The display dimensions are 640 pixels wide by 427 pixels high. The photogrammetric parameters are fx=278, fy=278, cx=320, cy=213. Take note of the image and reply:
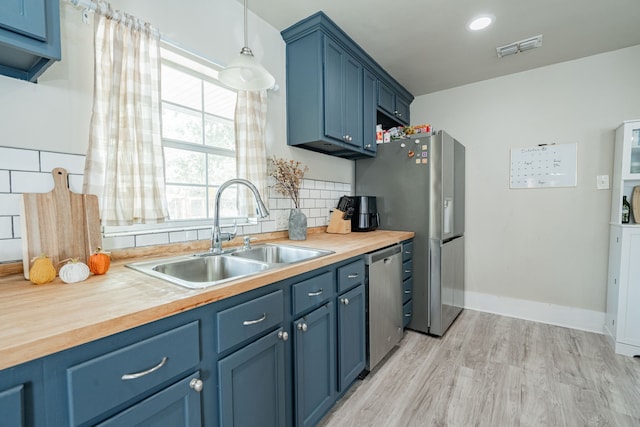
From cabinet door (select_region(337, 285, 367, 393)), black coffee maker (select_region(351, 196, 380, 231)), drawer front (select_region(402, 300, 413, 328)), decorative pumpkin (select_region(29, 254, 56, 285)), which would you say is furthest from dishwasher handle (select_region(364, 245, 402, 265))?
decorative pumpkin (select_region(29, 254, 56, 285))

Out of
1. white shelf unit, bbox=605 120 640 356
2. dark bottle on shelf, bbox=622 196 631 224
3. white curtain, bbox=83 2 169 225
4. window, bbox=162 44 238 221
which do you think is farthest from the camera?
dark bottle on shelf, bbox=622 196 631 224

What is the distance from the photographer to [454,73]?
2.90 m

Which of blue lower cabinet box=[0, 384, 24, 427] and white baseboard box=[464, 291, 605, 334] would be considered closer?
blue lower cabinet box=[0, 384, 24, 427]

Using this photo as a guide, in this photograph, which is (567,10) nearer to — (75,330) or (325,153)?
(325,153)

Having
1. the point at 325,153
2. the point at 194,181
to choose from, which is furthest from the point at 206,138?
the point at 325,153

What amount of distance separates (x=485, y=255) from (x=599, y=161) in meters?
1.30

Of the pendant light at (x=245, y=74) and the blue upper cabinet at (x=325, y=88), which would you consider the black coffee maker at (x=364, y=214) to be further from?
the pendant light at (x=245, y=74)

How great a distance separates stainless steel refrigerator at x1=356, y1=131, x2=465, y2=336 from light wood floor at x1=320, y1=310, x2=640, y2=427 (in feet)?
1.05

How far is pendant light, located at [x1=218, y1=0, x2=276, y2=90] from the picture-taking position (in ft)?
4.32

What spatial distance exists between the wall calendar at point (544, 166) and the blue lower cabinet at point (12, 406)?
11.8 feet

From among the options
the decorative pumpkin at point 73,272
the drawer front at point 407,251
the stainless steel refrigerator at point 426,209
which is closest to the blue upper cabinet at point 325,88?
the stainless steel refrigerator at point 426,209

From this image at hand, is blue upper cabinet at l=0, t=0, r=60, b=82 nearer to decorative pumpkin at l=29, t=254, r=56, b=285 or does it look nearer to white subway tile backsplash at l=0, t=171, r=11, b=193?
white subway tile backsplash at l=0, t=171, r=11, b=193

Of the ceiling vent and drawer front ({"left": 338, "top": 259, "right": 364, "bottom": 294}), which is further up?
the ceiling vent

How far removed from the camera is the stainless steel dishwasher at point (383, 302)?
72.6 inches
